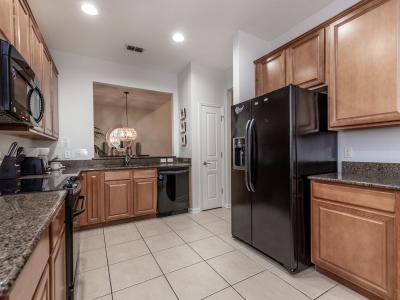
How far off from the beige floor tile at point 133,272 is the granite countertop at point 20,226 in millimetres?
1001

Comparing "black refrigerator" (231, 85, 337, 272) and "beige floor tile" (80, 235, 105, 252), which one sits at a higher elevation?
"black refrigerator" (231, 85, 337, 272)

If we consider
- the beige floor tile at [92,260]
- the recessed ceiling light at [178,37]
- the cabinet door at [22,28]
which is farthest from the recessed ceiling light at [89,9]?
the beige floor tile at [92,260]

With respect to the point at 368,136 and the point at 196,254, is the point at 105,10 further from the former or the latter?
the point at 368,136

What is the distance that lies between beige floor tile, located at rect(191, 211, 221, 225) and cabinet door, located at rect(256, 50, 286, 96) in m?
2.02

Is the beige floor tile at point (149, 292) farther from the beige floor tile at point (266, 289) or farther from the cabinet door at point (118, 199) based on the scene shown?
the cabinet door at point (118, 199)

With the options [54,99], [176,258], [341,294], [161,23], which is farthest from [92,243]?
[161,23]

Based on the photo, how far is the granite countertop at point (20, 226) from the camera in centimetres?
47

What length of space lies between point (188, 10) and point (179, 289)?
2733 millimetres

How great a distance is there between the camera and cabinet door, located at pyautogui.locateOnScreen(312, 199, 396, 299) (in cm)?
138

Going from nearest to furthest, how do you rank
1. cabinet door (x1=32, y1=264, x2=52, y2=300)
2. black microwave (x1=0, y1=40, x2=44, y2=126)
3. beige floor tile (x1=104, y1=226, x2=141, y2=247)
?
1. cabinet door (x1=32, y1=264, x2=52, y2=300)
2. black microwave (x1=0, y1=40, x2=44, y2=126)
3. beige floor tile (x1=104, y1=226, x2=141, y2=247)

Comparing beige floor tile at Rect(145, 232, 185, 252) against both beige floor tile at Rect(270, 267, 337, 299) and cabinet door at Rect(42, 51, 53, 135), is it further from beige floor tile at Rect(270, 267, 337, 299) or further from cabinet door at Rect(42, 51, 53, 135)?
cabinet door at Rect(42, 51, 53, 135)

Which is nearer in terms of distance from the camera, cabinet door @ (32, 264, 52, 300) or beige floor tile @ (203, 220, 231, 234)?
cabinet door @ (32, 264, 52, 300)

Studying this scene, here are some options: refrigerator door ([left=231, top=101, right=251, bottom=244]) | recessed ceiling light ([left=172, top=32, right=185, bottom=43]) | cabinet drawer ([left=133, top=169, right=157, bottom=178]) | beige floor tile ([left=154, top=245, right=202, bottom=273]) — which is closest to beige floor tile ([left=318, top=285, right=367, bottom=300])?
refrigerator door ([left=231, top=101, right=251, bottom=244])

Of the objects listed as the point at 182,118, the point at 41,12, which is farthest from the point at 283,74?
the point at 41,12
